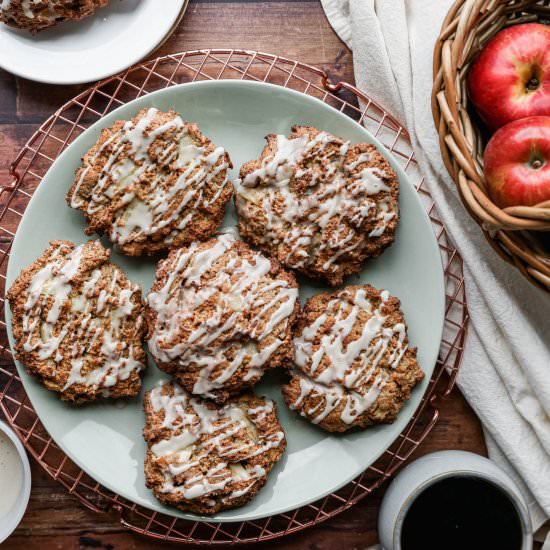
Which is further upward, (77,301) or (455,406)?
(77,301)

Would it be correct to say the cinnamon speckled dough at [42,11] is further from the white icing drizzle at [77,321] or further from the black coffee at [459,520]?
the black coffee at [459,520]

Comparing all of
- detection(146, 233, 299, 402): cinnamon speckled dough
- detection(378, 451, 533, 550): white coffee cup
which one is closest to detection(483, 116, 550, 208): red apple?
detection(146, 233, 299, 402): cinnamon speckled dough

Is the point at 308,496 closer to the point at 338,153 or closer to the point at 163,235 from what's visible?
the point at 163,235

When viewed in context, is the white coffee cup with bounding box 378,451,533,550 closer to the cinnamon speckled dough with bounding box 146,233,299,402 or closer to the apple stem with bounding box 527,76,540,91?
the cinnamon speckled dough with bounding box 146,233,299,402

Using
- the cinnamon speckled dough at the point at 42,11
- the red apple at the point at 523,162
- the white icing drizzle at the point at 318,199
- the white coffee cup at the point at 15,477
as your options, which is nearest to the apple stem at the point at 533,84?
the red apple at the point at 523,162

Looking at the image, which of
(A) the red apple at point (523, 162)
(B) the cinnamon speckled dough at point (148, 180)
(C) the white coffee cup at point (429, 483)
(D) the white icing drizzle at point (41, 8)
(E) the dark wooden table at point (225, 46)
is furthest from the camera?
(E) the dark wooden table at point (225, 46)

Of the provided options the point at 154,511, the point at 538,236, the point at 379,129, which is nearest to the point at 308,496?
the point at 154,511

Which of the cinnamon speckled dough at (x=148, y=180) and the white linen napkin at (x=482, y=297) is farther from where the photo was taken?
the white linen napkin at (x=482, y=297)
